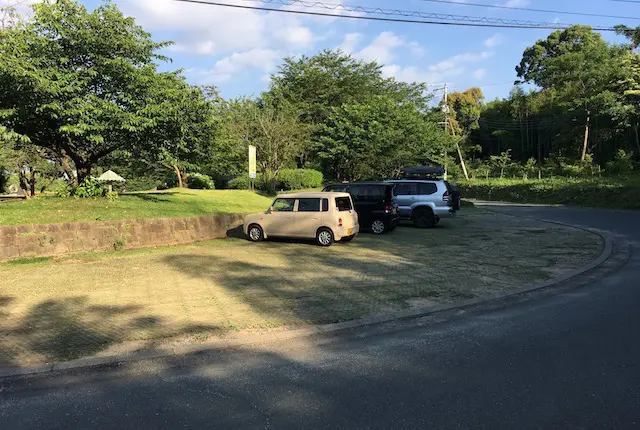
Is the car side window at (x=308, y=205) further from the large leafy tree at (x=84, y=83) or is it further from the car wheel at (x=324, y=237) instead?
the large leafy tree at (x=84, y=83)

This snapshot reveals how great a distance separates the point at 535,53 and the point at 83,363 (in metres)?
81.3

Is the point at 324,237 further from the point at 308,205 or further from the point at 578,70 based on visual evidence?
the point at 578,70

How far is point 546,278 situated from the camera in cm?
842

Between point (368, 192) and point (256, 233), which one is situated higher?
point (368, 192)

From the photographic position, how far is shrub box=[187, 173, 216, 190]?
108ft

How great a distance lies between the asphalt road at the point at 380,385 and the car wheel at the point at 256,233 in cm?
813

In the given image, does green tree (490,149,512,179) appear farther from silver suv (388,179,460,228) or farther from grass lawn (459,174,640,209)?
silver suv (388,179,460,228)

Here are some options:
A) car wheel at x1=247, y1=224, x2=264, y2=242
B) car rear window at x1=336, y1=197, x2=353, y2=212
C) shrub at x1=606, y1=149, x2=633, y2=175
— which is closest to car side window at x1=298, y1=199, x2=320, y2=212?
car rear window at x1=336, y1=197, x2=353, y2=212

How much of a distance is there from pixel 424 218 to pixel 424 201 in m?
0.66

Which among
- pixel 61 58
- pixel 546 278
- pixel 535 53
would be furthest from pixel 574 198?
pixel 535 53

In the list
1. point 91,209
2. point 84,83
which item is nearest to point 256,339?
point 91,209

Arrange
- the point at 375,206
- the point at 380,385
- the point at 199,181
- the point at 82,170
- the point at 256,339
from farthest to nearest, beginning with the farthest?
1. the point at 199,181
2. the point at 82,170
3. the point at 375,206
4. the point at 256,339
5. the point at 380,385

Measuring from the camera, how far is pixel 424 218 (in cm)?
1719

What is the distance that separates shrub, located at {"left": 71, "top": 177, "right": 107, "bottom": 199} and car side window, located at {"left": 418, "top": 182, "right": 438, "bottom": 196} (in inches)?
453
